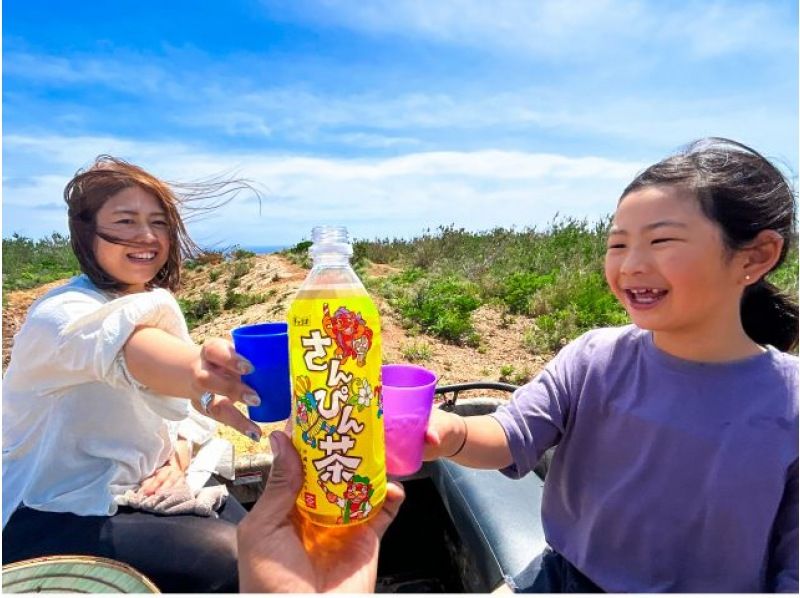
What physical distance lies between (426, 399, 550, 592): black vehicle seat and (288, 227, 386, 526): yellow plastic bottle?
3.02 ft

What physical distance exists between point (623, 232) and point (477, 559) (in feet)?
4.42

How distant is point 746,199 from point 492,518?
4.64 feet

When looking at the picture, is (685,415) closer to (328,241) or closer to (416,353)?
(328,241)

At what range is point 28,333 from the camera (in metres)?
1.88

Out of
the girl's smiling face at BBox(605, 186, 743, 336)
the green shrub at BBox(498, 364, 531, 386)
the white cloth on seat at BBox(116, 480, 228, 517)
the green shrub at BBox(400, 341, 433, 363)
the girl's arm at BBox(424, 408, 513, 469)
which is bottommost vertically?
the green shrub at BBox(498, 364, 531, 386)

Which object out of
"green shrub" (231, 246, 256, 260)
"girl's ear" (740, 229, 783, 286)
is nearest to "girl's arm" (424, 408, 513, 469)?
"girl's ear" (740, 229, 783, 286)

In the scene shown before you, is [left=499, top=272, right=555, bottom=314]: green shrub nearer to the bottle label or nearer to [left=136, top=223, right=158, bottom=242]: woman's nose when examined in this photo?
[left=136, top=223, right=158, bottom=242]: woman's nose

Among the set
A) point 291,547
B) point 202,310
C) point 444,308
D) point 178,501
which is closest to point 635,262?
point 291,547

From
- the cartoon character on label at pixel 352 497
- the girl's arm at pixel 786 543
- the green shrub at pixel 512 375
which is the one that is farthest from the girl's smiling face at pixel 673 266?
the green shrub at pixel 512 375

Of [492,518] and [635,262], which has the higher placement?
[635,262]

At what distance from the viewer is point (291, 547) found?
1.38 m

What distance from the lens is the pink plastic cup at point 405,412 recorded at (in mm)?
1415

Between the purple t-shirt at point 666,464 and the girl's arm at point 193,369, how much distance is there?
2.47ft

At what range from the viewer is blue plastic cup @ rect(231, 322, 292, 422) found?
148 centimetres
